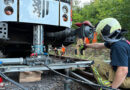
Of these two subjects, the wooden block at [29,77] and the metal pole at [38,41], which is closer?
the wooden block at [29,77]

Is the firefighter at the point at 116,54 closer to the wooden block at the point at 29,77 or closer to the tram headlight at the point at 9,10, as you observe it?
the wooden block at the point at 29,77

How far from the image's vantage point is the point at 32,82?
261 centimetres

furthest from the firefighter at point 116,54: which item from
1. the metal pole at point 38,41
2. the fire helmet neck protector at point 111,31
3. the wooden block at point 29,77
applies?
the metal pole at point 38,41

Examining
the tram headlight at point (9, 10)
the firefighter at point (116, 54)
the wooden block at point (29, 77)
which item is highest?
the tram headlight at point (9, 10)

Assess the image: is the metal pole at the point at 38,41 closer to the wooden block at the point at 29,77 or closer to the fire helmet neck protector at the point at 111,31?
the wooden block at the point at 29,77

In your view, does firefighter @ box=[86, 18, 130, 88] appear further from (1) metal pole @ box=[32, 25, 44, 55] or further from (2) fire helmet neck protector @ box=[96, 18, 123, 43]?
(1) metal pole @ box=[32, 25, 44, 55]

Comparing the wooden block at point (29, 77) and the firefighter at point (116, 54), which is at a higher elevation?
the firefighter at point (116, 54)

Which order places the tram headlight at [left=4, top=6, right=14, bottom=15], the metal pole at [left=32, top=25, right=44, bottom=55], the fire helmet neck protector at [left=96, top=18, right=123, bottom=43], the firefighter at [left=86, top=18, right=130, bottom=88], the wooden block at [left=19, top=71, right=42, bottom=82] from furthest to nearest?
the metal pole at [left=32, top=25, right=44, bottom=55] → the tram headlight at [left=4, top=6, right=14, bottom=15] → the wooden block at [left=19, top=71, right=42, bottom=82] → the fire helmet neck protector at [left=96, top=18, right=123, bottom=43] → the firefighter at [left=86, top=18, right=130, bottom=88]

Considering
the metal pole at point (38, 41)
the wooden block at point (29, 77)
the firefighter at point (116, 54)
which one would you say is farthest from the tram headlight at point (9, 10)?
the firefighter at point (116, 54)

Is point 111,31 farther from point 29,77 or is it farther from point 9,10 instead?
point 9,10

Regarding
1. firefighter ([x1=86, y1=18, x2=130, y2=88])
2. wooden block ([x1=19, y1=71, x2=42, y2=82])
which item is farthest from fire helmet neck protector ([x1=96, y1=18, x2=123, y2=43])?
wooden block ([x1=19, y1=71, x2=42, y2=82])

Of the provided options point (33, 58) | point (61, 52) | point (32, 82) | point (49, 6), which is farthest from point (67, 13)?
point (61, 52)

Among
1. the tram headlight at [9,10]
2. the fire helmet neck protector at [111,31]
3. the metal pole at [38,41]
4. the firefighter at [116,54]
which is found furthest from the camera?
the metal pole at [38,41]

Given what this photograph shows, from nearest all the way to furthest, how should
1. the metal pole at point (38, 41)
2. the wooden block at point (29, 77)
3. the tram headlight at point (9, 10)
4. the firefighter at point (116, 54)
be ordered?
the firefighter at point (116, 54), the wooden block at point (29, 77), the tram headlight at point (9, 10), the metal pole at point (38, 41)
